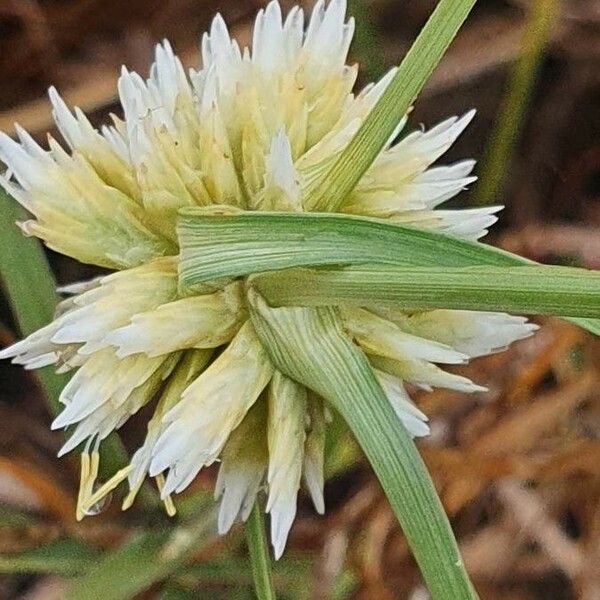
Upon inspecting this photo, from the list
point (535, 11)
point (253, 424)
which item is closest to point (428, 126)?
point (535, 11)

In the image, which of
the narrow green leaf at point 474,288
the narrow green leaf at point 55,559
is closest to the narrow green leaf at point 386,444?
the narrow green leaf at point 474,288

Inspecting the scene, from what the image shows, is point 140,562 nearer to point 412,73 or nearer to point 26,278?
point 26,278

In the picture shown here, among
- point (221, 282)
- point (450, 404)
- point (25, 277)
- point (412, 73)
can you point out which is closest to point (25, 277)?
point (25, 277)

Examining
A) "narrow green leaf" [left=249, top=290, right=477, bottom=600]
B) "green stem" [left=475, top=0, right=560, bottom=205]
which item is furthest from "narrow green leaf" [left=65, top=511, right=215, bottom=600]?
"green stem" [left=475, top=0, right=560, bottom=205]

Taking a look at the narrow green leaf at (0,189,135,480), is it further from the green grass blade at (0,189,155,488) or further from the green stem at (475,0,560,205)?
the green stem at (475,0,560,205)

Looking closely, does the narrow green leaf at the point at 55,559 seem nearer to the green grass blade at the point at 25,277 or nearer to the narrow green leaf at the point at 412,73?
the green grass blade at the point at 25,277
